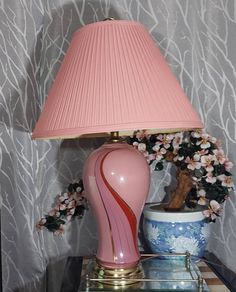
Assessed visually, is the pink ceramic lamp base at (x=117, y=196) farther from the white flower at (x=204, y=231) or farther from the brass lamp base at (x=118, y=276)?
the white flower at (x=204, y=231)

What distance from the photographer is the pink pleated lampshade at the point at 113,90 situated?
0.79 metres

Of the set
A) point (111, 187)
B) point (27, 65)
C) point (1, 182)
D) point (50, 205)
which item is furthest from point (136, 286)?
point (27, 65)

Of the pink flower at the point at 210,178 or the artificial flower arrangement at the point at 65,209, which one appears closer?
the pink flower at the point at 210,178

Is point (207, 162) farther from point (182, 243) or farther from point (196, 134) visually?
point (182, 243)

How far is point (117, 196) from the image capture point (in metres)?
0.94

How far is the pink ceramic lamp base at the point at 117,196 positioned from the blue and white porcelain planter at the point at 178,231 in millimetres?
141

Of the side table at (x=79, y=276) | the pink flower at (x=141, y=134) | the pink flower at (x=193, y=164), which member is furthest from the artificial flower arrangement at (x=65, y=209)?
the pink flower at (x=193, y=164)

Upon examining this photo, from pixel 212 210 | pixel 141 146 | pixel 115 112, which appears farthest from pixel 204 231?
pixel 115 112

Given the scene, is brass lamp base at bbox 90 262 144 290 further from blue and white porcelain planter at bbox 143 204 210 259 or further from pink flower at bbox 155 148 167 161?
pink flower at bbox 155 148 167 161

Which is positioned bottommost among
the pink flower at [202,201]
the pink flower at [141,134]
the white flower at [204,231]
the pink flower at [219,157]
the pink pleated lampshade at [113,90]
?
the white flower at [204,231]

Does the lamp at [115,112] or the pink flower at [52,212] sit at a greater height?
the lamp at [115,112]

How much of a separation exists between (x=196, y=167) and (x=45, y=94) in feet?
1.82

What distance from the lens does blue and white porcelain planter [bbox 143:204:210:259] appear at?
3.63 ft

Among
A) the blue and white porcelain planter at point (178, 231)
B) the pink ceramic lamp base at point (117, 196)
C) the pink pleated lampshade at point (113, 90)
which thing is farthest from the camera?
the blue and white porcelain planter at point (178, 231)
